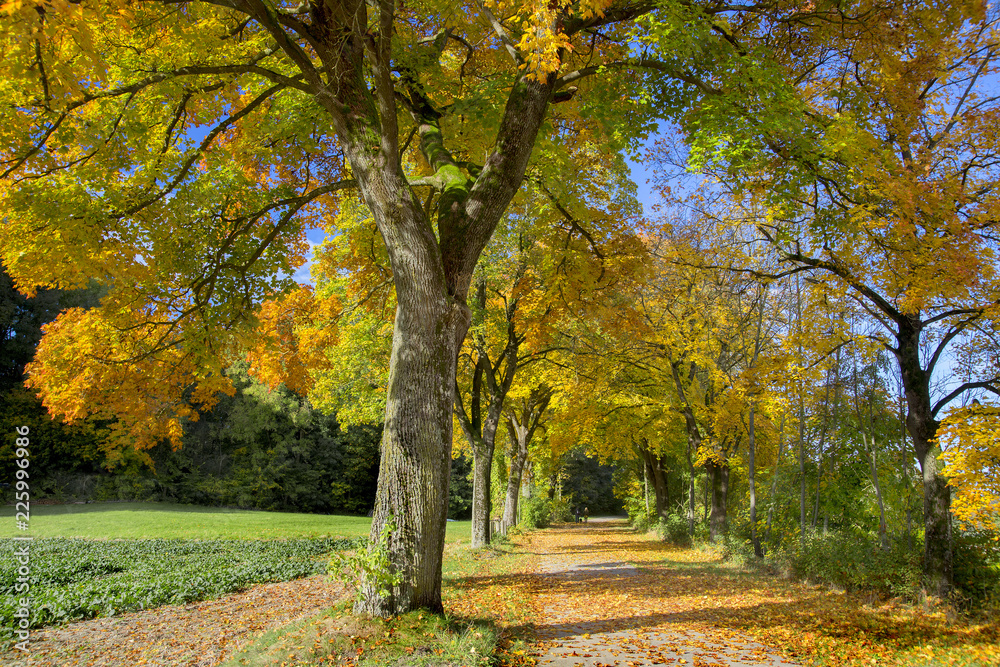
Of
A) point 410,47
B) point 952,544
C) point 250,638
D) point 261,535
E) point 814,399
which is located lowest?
point 261,535

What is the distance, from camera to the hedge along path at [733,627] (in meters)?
5.66

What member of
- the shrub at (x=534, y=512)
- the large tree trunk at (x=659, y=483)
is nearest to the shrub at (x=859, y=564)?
the large tree trunk at (x=659, y=483)

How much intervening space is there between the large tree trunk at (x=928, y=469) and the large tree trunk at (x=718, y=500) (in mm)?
8340

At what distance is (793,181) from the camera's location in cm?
650

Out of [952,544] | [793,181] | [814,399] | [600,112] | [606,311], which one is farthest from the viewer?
[814,399]

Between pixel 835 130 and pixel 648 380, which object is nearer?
pixel 835 130

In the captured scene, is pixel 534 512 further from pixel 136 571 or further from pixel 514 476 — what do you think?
pixel 136 571

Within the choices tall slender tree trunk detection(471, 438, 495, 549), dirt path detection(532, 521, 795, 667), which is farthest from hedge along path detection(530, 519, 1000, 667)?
tall slender tree trunk detection(471, 438, 495, 549)

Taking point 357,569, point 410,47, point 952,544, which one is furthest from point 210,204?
point 952,544

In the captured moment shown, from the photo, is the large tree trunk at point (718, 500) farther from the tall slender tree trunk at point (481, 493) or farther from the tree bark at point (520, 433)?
the tall slender tree trunk at point (481, 493)

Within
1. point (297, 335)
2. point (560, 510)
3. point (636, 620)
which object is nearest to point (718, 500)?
point (636, 620)

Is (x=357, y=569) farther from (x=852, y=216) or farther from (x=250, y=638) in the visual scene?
(x=852, y=216)

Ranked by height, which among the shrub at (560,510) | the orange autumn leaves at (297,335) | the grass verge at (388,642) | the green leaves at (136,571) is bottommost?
the shrub at (560,510)

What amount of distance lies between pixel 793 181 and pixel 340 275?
10810mm
